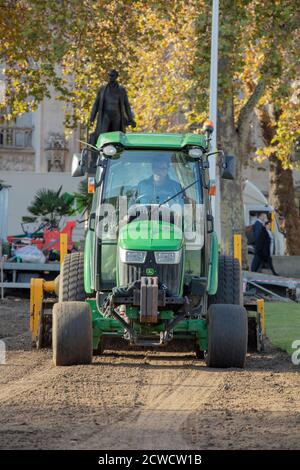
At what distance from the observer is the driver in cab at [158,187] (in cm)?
1434

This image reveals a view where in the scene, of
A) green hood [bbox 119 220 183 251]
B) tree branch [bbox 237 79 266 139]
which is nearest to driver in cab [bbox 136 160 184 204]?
green hood [bbox 119 220 183 251]

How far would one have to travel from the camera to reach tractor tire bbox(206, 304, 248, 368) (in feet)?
44.5

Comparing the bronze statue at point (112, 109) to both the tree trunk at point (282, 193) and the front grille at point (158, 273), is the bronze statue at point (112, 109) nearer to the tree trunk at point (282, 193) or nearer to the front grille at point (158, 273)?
the front grille at point (158, 273)

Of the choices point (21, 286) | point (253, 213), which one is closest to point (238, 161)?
point (253, 213)

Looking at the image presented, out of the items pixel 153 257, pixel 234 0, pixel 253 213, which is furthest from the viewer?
pixel 253 213

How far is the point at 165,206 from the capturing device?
1427 cm

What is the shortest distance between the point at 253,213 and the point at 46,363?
30.9 m

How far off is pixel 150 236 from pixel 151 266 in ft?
1.12

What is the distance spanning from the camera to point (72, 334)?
44.6 feet

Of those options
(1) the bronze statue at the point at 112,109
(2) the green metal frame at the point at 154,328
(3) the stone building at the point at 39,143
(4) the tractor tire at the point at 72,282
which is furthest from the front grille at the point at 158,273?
(3) the stone building at the point at 39,143

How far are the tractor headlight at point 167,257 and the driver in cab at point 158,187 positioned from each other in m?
0.80

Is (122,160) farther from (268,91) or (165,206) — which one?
(268,91)

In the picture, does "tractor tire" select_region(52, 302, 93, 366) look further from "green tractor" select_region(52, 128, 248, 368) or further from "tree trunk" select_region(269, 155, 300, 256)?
"tree trunk" select_region(269, 155, 300, 256)
